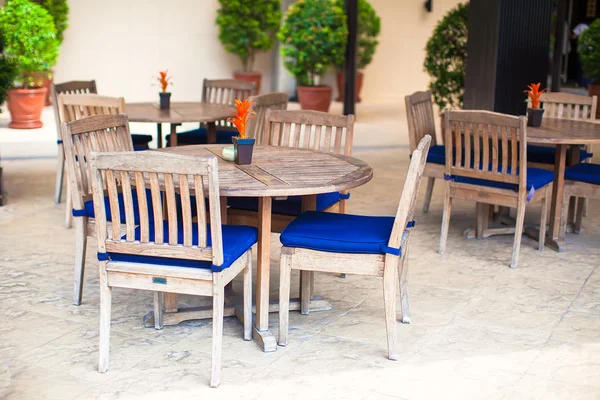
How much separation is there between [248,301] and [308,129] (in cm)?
120

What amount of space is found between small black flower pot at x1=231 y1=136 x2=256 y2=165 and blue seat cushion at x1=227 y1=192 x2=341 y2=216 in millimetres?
375

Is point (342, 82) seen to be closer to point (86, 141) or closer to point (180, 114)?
point (180, 114)

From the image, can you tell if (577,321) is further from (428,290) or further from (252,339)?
(252,339)

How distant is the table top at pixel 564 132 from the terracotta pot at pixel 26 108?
5977 millimetres

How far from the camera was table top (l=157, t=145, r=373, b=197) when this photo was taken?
2.99m

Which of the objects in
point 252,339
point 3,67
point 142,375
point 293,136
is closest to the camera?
point 142,375

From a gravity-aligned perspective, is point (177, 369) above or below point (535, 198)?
below

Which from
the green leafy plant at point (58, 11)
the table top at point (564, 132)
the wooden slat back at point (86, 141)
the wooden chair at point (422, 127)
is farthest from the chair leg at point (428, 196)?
the green leafy plant at point (58, 11)

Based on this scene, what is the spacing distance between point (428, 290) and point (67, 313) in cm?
174

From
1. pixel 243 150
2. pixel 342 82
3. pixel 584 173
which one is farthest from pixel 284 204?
pixel 342 82

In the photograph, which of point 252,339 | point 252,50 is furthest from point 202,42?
point 252,339

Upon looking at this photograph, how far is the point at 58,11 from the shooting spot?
33.7 feet

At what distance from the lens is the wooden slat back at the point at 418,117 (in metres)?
5.03

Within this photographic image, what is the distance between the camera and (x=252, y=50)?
38.3ft
